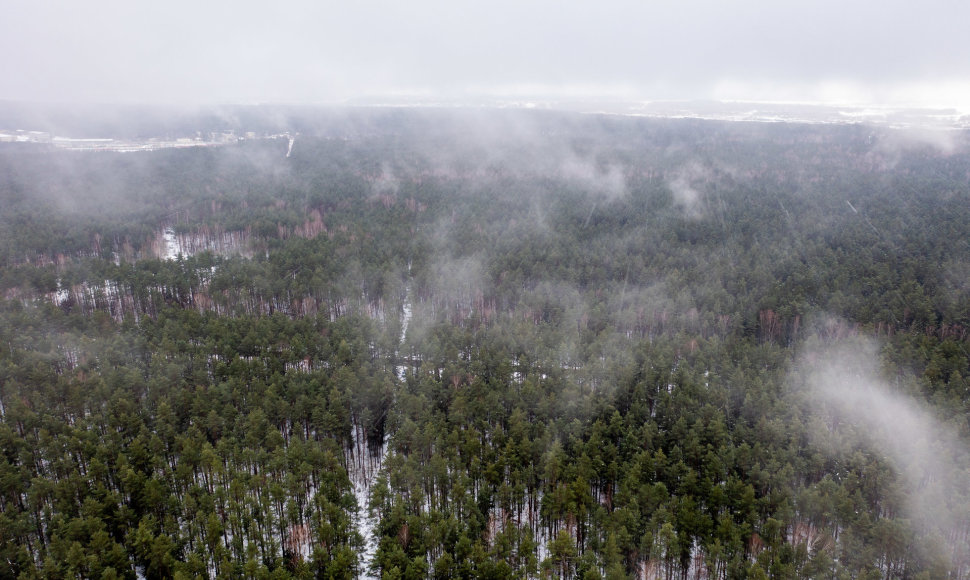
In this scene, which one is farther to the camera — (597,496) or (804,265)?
(804,265)

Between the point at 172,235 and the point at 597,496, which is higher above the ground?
the point at 172,235

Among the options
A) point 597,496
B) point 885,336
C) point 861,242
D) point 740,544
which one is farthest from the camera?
point 861,242

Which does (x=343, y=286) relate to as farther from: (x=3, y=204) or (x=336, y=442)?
(x=3, y=204)

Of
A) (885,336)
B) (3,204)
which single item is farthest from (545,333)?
(3,204)

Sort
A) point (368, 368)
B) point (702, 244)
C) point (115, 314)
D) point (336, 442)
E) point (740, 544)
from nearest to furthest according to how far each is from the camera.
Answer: point (740, 544), point (336, 442), point (368, 368), point (115, 314), point (702, 244)

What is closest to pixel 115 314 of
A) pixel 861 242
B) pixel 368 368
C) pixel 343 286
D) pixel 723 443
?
pixel 343 286

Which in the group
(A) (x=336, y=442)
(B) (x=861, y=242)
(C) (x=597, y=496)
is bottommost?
(C) (x=597, y=496)

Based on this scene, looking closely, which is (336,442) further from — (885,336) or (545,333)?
(885,336)
